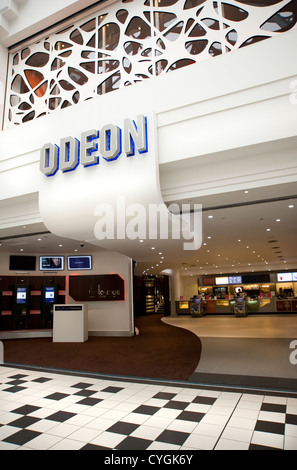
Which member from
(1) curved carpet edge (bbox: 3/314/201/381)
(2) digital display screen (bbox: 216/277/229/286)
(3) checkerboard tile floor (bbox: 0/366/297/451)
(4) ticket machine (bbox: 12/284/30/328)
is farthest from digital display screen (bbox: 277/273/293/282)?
(3) checkerboard tile floor (bbox: 0/366/297/451)

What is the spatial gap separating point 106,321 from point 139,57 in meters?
9.01

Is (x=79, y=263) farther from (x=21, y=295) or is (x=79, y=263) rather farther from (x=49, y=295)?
(x=21, y=295)

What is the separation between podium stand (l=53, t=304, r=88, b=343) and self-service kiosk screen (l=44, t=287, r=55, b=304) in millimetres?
1941

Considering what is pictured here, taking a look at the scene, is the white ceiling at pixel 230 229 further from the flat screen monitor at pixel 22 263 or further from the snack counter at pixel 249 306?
the snack counter at pixel 249 306

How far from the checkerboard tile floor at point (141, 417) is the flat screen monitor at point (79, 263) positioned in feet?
22.8

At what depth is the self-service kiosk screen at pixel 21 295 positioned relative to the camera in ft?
38.3

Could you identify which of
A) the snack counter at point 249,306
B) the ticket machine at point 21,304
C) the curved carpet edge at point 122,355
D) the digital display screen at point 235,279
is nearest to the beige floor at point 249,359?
the curved carpet edge at point 122,355

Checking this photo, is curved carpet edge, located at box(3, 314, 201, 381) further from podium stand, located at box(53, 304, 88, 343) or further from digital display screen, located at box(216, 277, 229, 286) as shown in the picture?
digital display screen, located at box(216, 277, 229, 286)

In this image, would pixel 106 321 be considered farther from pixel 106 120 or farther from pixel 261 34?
pixel 261 34

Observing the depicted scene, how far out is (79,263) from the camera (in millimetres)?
12164

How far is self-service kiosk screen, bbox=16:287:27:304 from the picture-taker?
11672mm

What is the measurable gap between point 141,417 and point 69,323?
23.1 feet

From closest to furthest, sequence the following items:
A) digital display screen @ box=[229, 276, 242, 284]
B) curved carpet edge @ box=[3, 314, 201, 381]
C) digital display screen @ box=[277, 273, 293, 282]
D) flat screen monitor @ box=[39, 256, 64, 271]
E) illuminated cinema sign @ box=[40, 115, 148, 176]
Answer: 1. illuminated cinema sign @ box=[40, 115, 148, 176]
2. curved carpet edge @ box=[3, 314, 201, 381]
3. flat screen monitor @ box=[39, 256, 64, 271]
4. digital display screen @ box=[277, 273, 293, 282]
5. digital display screen @ box=[229, 276, 242, 284]

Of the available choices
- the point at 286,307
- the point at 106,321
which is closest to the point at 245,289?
the point at 286,307
